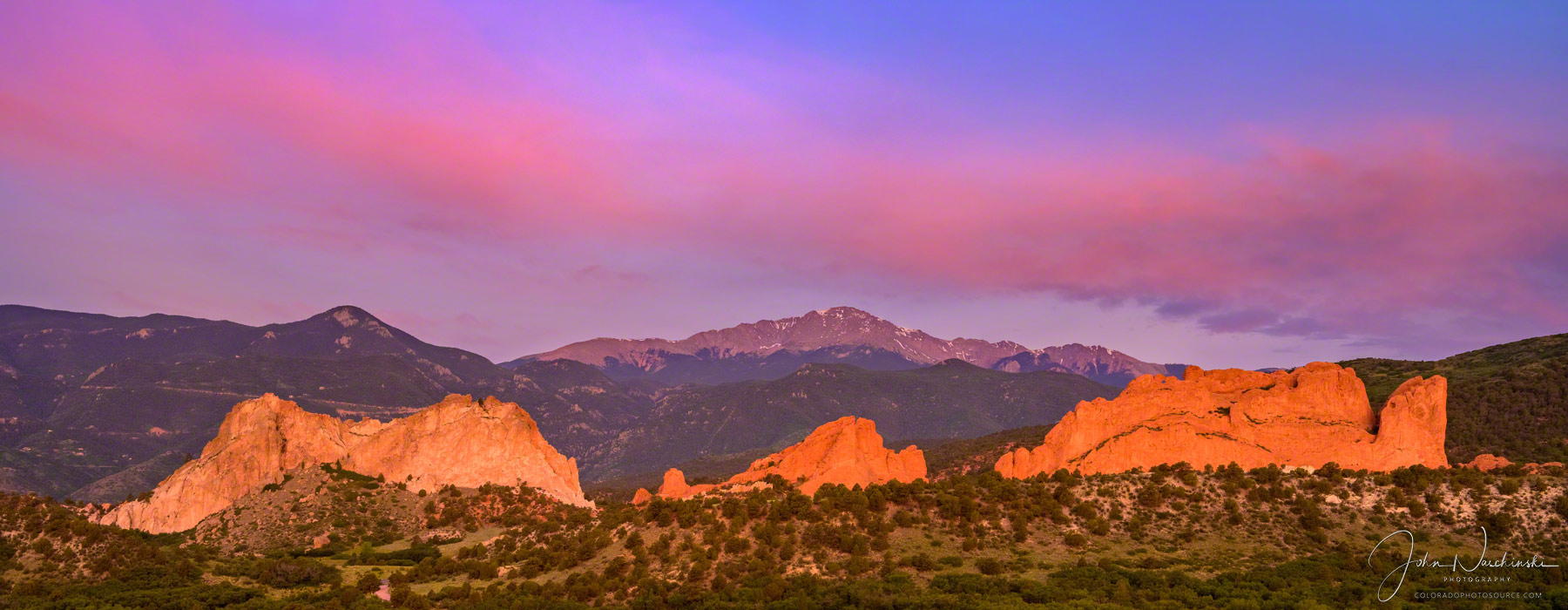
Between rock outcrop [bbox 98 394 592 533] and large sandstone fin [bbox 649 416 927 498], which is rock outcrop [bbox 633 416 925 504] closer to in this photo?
large sandstone fin [bbox 649 416 927 498]

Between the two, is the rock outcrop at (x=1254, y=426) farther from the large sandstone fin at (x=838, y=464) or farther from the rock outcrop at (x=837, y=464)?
the rock outcrop at (x=837, y=464)

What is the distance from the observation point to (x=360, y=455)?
88.4m

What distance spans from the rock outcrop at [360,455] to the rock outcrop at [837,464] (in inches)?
618

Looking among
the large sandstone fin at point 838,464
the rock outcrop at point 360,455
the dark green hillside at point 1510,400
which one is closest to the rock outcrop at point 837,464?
the large sandstone fin at point 838,464

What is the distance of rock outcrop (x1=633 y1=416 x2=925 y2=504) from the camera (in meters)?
94.8

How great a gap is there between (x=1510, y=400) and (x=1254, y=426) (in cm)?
4472

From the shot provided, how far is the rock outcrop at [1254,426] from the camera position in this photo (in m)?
74.1

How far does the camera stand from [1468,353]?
133000 mm

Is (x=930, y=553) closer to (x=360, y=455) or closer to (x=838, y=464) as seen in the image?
(x=838, y=464)

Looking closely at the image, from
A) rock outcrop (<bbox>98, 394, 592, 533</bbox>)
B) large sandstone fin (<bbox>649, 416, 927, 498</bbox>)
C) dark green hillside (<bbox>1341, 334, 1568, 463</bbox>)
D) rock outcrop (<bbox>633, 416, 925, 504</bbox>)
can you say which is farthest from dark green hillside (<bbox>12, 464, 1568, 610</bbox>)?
dark green hillside (<bbox>1341, 334, 1568, 463</bbox>)

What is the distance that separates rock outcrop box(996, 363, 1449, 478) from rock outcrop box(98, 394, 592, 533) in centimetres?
5521

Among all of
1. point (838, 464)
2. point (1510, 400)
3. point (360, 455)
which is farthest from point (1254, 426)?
point (360, 455)

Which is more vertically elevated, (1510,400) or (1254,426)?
(1510,400)

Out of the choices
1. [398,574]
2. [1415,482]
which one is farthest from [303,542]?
[1415,482]
